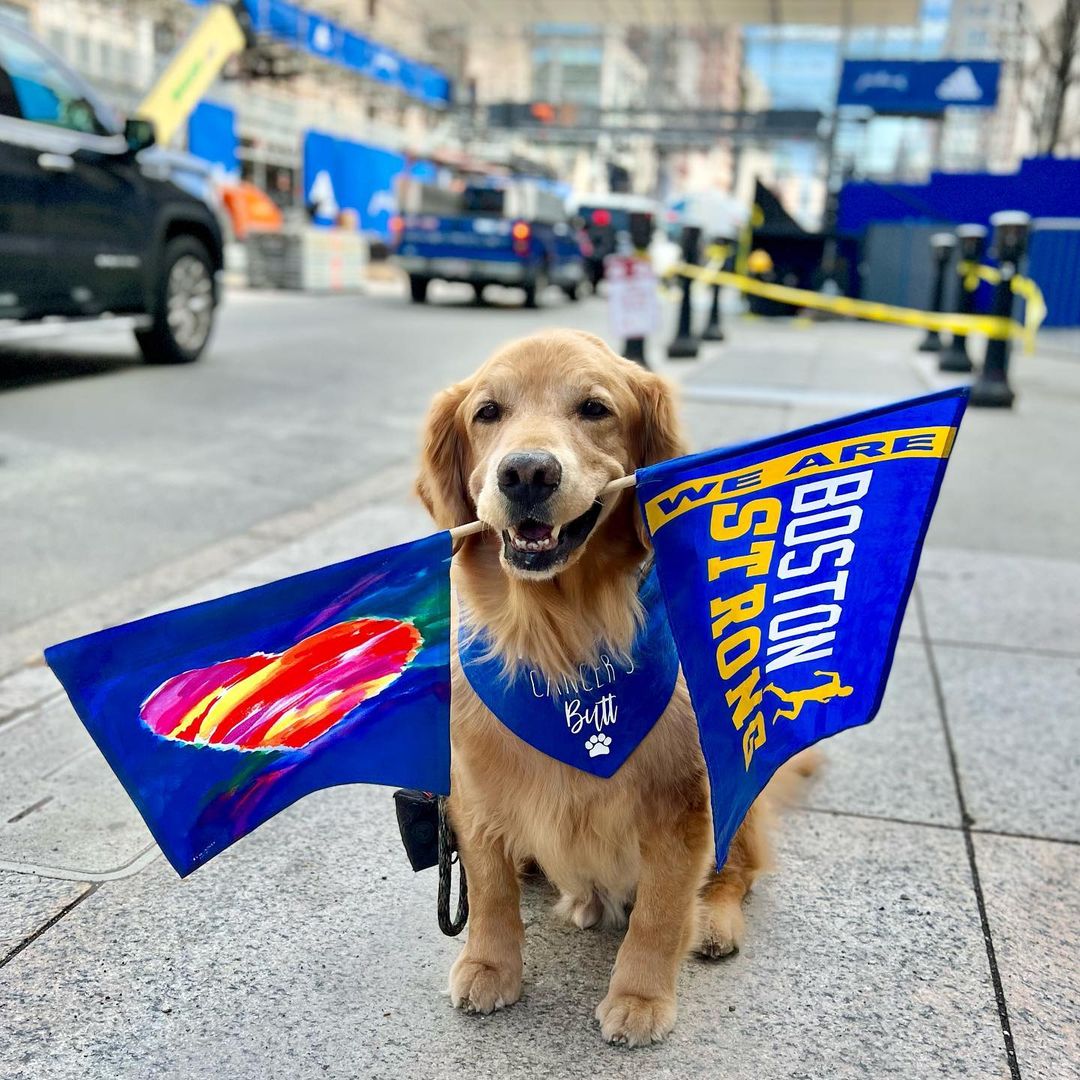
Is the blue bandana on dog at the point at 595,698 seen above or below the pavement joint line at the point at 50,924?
above

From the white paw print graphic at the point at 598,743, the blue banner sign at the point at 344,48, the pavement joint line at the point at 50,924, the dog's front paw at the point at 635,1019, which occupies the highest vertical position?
the blue banner sign at the point at 344,48

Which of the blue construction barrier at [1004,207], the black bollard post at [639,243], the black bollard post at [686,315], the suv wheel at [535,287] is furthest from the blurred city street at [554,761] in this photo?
the blue construction barrier at [1004,207]

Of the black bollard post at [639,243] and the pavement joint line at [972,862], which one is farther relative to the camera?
the black bollard post at [639,243]

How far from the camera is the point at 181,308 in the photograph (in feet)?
34.2

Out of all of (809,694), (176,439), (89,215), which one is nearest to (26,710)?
(809,694)

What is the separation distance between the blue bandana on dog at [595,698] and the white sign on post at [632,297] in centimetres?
733

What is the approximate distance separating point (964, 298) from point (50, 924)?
40.1ft

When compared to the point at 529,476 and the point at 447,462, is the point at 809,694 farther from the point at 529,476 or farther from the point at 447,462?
the point at 447,462

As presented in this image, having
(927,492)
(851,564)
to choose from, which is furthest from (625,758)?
(927,492)

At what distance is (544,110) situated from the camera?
4462cm

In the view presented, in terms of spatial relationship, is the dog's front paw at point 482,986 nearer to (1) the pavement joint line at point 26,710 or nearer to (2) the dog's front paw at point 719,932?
(2) the dog's front paw at point 719,932

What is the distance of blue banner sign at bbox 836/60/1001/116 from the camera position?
2530 centimetres

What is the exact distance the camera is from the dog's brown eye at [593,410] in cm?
243

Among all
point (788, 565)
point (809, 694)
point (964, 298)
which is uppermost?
point (788, 565)
